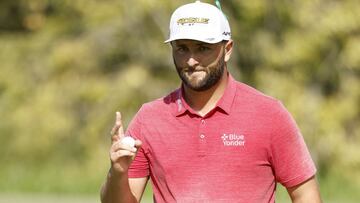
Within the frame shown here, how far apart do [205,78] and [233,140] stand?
0.32 metres

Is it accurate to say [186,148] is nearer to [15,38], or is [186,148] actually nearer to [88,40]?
[88,40]

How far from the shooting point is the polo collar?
4871 mm

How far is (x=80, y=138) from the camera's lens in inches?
818

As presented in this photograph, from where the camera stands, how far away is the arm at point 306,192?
4.89m

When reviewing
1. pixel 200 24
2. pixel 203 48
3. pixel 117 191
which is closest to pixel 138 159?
pixel 117 191

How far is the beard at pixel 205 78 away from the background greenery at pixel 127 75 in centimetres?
1234

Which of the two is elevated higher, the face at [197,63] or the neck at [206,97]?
the face at [197,63]

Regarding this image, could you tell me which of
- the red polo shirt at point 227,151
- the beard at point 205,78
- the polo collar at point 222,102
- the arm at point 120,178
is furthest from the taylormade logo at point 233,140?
the arm at point 120,178

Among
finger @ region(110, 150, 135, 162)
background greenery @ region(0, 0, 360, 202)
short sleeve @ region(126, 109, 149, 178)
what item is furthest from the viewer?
background greenery @ region(0, 0, 360, 202)

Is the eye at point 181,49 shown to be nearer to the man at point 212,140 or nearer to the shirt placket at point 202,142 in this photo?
the man at point 212,140

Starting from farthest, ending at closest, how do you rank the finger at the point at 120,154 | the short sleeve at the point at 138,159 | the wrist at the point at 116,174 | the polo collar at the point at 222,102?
the short sleeve at the point at 138,159 → the polo collar at the point at 222,102 → the wrist at the point at 116,174 → the finger at the point at 120,154

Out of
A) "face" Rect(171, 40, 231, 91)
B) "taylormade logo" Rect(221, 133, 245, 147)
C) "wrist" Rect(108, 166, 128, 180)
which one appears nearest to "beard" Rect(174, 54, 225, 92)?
"face" Rect(171, 40, 231, 91)

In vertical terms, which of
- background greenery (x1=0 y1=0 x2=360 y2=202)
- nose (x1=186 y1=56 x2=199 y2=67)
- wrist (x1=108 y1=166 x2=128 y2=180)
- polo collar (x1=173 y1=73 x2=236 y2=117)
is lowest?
background greenery (x1=0 y1=0 x2=360 y2=202)

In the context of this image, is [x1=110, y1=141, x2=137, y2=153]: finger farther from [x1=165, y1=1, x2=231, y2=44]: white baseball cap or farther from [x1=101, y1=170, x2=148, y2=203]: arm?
[x1=165, y1=1, x2=231, y2=44]: white baseball cap
